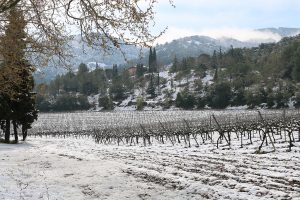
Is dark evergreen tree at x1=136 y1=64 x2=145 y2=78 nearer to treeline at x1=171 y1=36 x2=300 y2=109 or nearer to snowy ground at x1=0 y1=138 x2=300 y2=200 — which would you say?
treeline at x1=171 y1=36 x2=300 y2=109

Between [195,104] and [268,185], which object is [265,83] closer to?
[195,104]

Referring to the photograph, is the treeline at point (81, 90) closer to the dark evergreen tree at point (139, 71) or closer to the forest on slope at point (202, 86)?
the forest on slope at point (202, 86)

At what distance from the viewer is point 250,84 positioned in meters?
127

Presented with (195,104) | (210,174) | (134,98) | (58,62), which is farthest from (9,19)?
(134,98)

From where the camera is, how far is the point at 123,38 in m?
10.8

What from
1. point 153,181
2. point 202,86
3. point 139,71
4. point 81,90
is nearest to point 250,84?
point 202,86

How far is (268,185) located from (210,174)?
9.03ft

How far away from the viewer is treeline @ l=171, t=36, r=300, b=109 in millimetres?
101056

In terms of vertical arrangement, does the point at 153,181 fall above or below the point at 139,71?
below

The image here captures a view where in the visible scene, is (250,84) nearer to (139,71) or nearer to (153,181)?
(139,71)

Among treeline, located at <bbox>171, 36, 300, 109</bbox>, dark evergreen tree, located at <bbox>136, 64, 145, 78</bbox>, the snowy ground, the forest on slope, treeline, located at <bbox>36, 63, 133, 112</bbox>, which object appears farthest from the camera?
dark evergreen tree, located at <bbox>136, 64, 145, 78</bbox>

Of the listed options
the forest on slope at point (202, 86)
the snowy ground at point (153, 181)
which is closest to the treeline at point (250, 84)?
the forest on slope at point (202, 86)

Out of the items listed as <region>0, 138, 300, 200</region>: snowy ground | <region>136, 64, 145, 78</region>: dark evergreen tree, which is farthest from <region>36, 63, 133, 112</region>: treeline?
<region>0, 138, 300, 200</region>: snowy ground

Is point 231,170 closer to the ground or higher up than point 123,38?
closer to the ground
